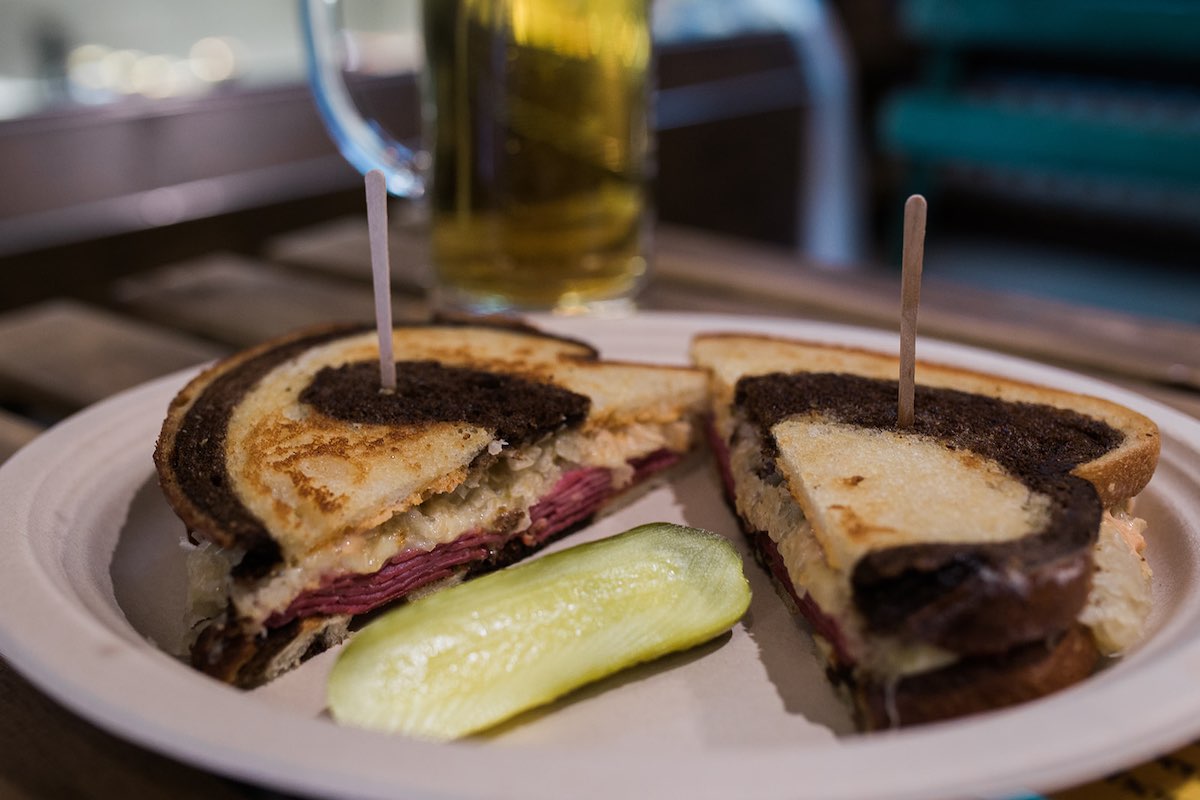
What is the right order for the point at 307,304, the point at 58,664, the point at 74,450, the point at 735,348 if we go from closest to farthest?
1. the point at 58,664
2. the point at 74,450
3. the point at 735,348
4. the point at 307,304

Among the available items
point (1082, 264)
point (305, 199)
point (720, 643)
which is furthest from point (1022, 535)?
point (1082, 264)

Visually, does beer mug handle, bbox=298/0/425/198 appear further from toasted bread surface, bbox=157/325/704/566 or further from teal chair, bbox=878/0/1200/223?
teal chair, bbox=878/0/1200/223

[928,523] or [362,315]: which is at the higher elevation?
[928,523]

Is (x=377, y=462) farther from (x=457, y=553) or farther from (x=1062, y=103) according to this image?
(x=1062, y=103)

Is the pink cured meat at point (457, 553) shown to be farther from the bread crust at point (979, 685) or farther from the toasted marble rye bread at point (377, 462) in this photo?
the bread crust at point (979, 685)

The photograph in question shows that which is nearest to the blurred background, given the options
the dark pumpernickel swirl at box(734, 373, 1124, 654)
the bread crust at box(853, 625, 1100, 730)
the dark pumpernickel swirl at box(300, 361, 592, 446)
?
the dark pumpernickel swirl at box(300, 361, 592, 446)

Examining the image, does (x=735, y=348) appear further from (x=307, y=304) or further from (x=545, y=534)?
(x=307, y=304)

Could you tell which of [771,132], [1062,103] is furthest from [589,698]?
[1062,103]

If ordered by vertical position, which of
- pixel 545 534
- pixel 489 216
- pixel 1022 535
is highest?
pixel 489 216
